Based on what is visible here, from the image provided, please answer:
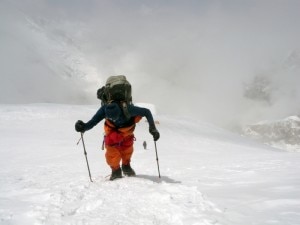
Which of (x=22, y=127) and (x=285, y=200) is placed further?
(x=22, y=127)

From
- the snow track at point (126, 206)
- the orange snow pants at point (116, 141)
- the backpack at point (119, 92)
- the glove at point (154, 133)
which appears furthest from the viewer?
the orange snow pants at point (116, 141)

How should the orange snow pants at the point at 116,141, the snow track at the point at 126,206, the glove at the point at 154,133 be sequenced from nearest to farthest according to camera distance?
the snow track at the point at 126,206
the glove at the point at 154,133
the orange snow pants at the point at 116,141

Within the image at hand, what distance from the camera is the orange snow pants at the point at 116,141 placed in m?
7.61

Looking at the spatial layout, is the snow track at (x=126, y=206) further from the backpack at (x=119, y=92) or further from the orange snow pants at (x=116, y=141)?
the backpack at (x=119, y=92)

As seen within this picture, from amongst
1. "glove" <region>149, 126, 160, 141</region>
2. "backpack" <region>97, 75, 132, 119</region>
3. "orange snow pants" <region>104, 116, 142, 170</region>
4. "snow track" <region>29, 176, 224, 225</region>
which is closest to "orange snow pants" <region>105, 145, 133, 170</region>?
"orange snow pants" <region>104, 116, 142, 170</region>

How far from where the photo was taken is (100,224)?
4234 millimetres

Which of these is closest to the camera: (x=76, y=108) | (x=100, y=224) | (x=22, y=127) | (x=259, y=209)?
(x=100, y=224)

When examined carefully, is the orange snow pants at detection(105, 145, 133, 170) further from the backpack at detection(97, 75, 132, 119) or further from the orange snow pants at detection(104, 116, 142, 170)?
the backpack at detection(97, 75, 132, 119)

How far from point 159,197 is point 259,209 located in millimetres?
1412

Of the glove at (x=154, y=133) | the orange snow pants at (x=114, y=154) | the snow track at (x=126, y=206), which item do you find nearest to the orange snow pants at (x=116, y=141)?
the orange snow pants at (x=114, y=154)

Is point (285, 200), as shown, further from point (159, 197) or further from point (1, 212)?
point (1, 212)

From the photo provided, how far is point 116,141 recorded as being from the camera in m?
7.64

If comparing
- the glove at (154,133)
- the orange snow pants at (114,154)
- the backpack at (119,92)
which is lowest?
the orange snow pants at (114,154)

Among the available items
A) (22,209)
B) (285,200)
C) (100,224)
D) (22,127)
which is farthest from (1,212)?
(22,127)
